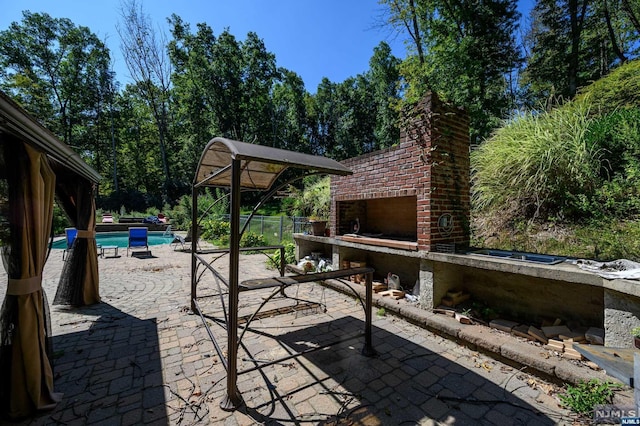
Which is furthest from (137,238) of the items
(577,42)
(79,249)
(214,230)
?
(577,42)

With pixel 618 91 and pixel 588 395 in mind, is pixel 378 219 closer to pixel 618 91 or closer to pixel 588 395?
pixel 588 395

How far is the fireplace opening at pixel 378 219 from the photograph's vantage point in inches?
188

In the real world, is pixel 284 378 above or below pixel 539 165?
below

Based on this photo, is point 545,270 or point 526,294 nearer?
point 545,270

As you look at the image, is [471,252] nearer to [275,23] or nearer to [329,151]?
[275,23]

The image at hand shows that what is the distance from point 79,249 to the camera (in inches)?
161

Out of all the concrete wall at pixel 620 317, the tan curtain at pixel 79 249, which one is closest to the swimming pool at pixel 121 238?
the tan curtain at pixel 79 249

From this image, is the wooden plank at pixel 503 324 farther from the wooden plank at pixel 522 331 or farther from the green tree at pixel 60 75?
the green tree at pixel 60 75

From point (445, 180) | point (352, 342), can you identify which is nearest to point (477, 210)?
point (445, 180)

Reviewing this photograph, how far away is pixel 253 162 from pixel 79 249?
3.18 metres

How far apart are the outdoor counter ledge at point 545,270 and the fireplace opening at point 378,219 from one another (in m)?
1.42

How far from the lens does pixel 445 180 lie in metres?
3.70

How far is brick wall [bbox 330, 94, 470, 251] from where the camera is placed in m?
3.54

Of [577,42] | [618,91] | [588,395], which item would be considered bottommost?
[588,395]
